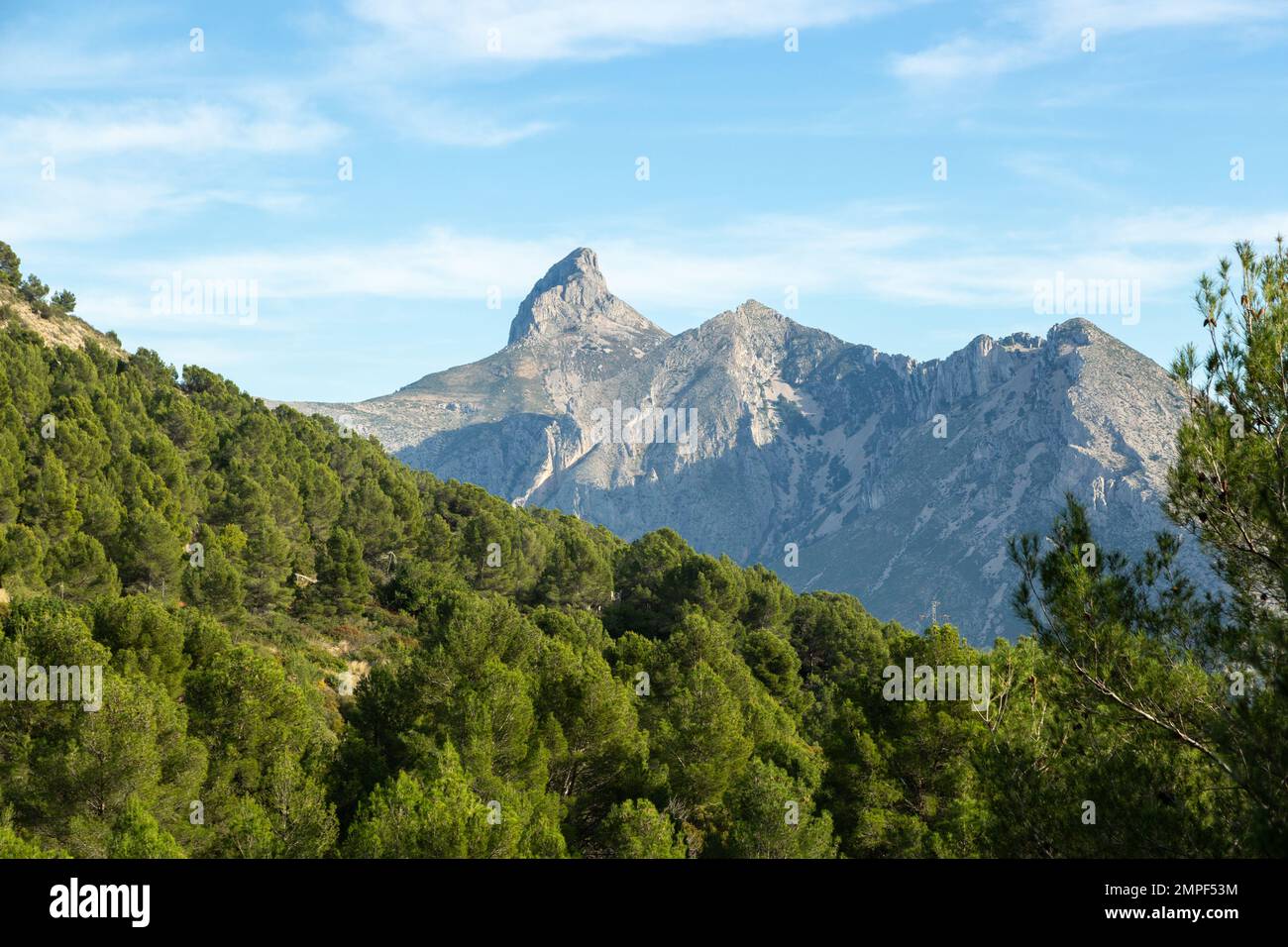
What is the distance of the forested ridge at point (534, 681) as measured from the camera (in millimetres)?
14883

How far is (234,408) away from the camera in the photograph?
93500 millimetres

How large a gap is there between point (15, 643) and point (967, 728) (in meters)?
28.2

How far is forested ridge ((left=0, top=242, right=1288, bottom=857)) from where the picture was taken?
14.9 metres

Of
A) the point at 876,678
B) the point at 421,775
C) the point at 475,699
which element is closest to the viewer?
the point at 421,775

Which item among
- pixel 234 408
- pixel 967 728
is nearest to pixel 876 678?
pixel 967 728

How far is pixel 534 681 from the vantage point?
36906 mm

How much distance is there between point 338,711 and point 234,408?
175 ft

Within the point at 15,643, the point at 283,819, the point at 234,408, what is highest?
the point at 234,408

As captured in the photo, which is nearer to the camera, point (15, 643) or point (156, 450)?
point (15, 643)
